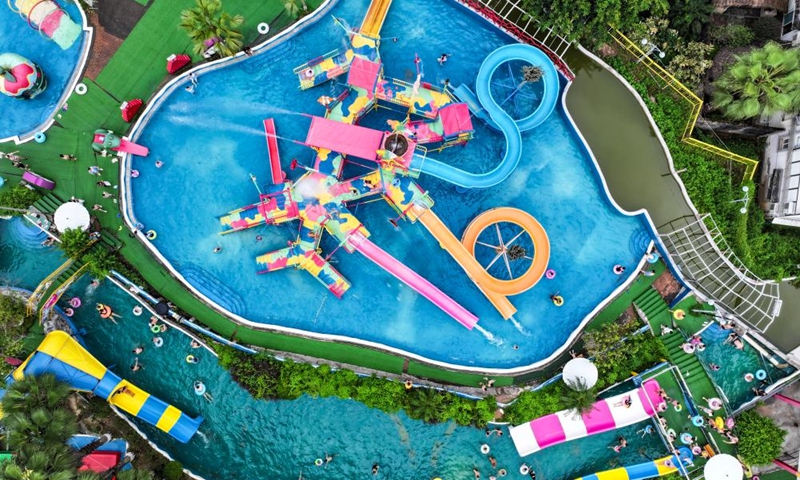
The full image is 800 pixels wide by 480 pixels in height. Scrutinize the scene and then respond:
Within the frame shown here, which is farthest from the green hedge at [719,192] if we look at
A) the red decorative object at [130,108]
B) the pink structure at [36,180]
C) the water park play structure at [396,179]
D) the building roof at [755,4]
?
the pink structure at [36,180]

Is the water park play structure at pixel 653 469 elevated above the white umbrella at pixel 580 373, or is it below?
below

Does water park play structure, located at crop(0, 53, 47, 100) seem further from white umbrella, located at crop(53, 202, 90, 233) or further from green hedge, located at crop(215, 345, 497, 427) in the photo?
green hedge, located at crop(215, 345, 497, 427)

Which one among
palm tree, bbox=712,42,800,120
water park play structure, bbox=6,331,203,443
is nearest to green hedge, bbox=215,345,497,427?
water park play structure, bbox=6,331,203,443

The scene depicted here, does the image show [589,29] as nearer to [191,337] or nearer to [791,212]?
[791,212]

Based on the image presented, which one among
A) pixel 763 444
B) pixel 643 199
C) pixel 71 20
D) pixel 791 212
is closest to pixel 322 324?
pixel 643 199

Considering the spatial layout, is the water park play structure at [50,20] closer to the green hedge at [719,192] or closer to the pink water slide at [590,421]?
the green hedge at [719,192]

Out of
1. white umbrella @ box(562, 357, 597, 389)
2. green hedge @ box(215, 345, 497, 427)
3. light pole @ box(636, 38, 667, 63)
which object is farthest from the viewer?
light pole @ box(636, 38, 667, 63)

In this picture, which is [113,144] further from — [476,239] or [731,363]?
[731,363]
